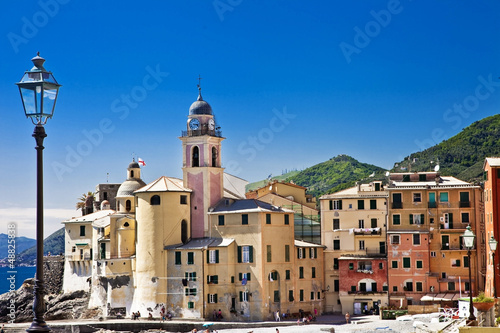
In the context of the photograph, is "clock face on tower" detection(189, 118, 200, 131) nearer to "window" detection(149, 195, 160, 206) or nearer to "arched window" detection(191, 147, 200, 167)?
"arched window" detection(191, 147, 200, 167)

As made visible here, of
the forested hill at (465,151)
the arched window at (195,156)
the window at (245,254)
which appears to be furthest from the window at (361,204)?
the forested hill at (465,151)

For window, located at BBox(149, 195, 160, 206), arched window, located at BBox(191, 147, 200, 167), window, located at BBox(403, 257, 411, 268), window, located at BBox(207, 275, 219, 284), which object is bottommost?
window, located at BBox(207, 275, 219, 284)

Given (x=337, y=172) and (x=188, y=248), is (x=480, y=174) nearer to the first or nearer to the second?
(x=188, y=248)

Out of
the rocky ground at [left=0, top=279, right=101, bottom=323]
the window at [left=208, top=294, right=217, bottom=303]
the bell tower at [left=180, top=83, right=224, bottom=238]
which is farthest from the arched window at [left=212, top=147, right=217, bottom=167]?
the rocky ground at [left=0, top=279, right=101, bottom=323]

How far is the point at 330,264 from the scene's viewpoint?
253ft

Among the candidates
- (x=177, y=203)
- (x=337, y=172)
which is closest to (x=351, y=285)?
(x=177, y=203)

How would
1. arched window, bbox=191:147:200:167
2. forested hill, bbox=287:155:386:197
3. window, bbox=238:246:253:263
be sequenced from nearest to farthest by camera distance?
window, bbox=238:246:253:263 < arched window, bbox=191:147:200:167 < forested hill, bbox=287:155:386:197

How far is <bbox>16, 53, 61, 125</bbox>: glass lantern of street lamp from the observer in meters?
15.6

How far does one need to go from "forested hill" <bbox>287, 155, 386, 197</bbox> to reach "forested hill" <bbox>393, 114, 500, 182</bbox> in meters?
34.7

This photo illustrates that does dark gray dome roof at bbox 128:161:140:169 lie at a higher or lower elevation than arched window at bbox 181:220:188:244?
higher

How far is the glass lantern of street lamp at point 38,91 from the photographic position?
51.3ft

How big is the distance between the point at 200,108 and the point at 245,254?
14.8m

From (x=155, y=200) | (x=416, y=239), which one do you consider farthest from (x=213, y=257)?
(x=416, y=239)

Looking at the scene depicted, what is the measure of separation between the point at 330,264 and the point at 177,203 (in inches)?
632
